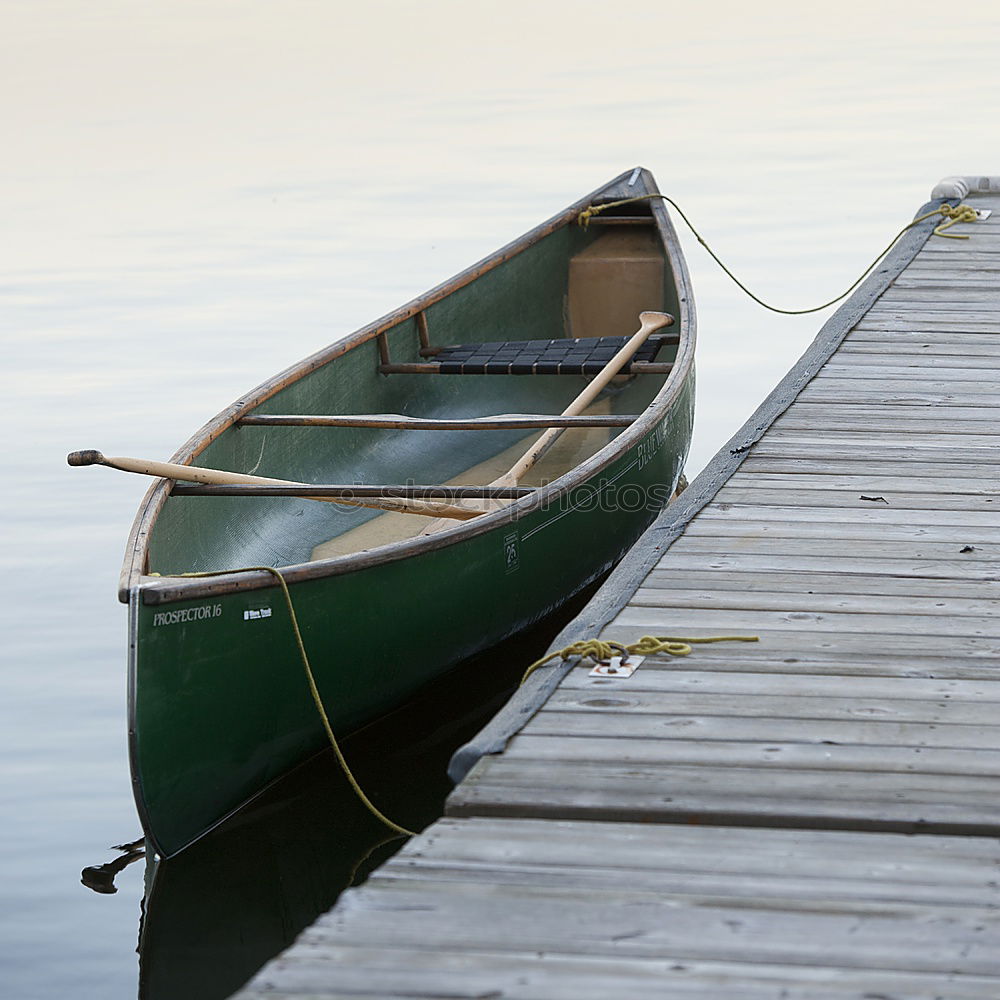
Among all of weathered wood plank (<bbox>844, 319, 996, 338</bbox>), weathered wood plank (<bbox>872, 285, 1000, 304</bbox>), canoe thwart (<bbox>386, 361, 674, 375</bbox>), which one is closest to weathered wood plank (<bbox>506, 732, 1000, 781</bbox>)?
weathered wood plank (<bbox>844, 319, 996, 338</bbox>)

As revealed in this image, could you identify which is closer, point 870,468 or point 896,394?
point 870,468

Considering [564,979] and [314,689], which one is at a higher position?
[564,979]

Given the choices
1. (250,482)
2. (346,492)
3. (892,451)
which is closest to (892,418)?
(892,451)

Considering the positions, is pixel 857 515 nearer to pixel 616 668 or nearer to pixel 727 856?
pixel 616 668

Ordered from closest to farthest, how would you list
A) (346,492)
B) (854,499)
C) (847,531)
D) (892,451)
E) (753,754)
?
(753,754)
(847,531)
(854,499)
(892,451)
(346,492)

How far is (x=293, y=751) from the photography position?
402 cm

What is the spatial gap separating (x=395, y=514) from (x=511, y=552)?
971 mm

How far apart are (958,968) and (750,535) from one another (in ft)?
5.82

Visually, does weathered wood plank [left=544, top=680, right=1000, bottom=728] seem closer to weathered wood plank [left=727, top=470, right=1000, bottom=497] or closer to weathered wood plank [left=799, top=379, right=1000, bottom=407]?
weathered wood plank [left=727, top=470, right=1000, bottom=497]

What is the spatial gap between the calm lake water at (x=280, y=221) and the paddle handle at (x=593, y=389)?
2.38 ft

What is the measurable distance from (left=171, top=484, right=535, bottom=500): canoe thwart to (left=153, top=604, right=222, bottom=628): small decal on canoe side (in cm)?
90

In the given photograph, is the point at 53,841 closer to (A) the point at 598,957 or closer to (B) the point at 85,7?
(A) the point at 598,957

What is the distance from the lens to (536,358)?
6359mm

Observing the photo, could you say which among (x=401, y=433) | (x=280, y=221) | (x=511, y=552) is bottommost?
(x=280, y=221)
